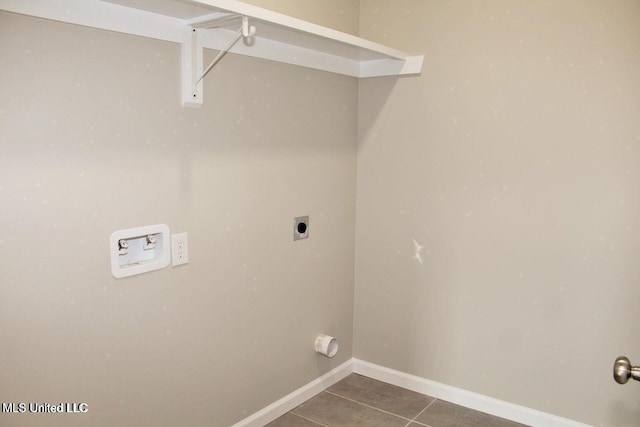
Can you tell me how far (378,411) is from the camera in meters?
2.46

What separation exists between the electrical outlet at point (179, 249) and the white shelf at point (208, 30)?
0.48m

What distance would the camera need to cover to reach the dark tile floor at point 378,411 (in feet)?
7.75

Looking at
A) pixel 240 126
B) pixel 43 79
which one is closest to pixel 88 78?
pixel 43 79

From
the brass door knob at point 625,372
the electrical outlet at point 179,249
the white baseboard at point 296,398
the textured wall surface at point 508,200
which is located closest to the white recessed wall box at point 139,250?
the electrical outlet at point 179,249

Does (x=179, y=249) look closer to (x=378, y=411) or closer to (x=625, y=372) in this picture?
(x=378, y=411)

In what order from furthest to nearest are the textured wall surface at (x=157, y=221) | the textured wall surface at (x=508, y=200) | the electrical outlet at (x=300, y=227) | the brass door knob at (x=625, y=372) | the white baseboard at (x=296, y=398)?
the electrical outlet at (x=300, y=227)
the white baseboard at (x=296, y=398)
the textured wall surface at (x=508, y=200)
the textured wall surface at (x=157, y=221)
the brass door knob at (x=625, y=372)

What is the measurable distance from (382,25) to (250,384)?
1842mm

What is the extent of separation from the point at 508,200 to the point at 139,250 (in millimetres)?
1591

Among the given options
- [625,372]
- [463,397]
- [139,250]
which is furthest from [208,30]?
[463,397]

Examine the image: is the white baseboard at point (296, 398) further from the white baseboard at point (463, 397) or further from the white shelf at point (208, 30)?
the white shelf at point (208, 30)

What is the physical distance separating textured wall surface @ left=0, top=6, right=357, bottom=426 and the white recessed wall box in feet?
0.09

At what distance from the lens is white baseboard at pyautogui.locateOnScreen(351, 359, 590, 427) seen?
2338 millimetres

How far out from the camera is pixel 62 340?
1.55 meters

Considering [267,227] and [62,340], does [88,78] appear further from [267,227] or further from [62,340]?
[267,227]
